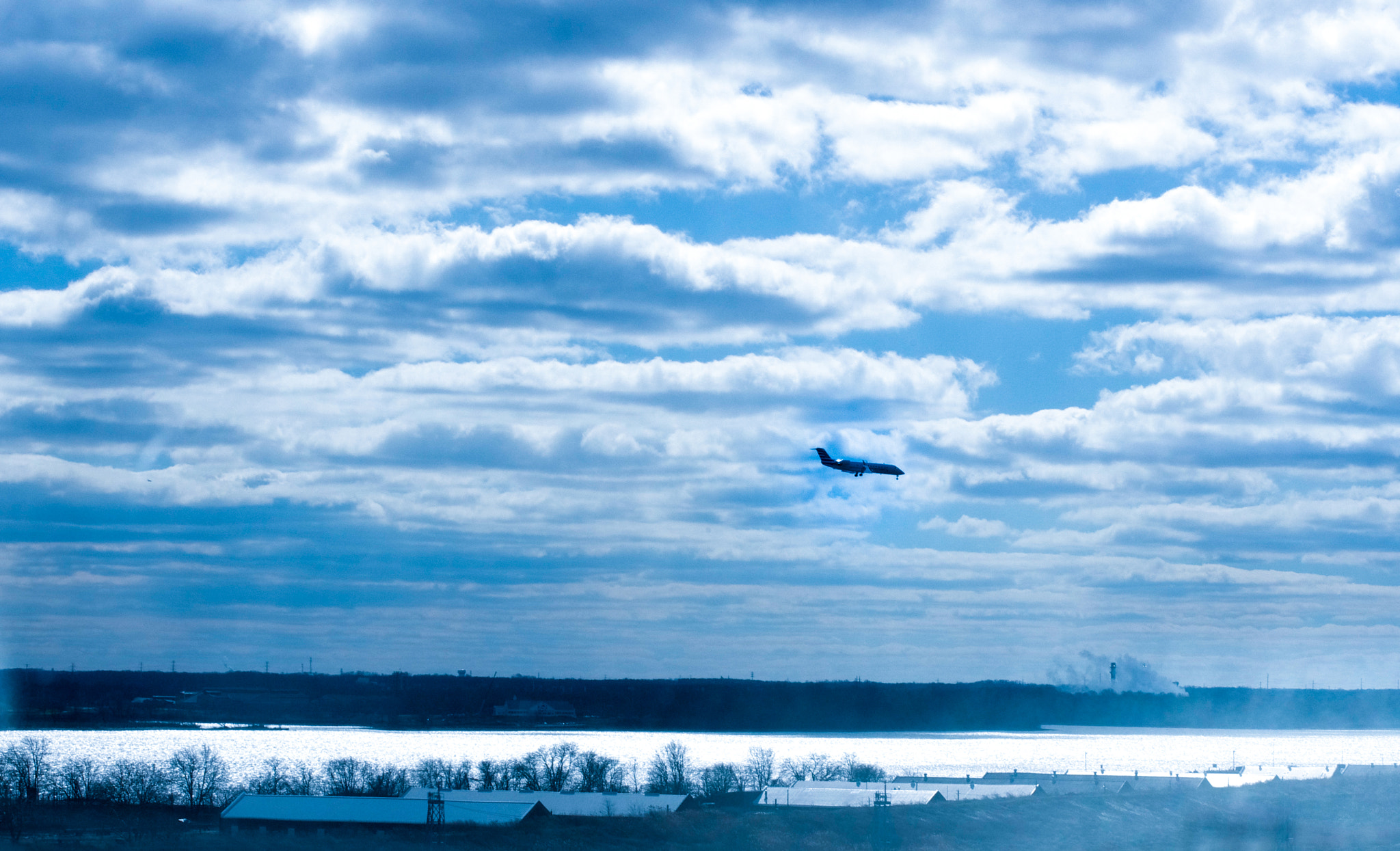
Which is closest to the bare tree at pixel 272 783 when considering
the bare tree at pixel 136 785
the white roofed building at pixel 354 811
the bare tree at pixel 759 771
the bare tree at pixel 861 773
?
the bare tree at pixel 136 785

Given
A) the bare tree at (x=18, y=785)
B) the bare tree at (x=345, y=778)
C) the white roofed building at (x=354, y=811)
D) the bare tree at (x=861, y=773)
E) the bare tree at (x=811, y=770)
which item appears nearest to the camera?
the white roofed building at (x=354, y=811)

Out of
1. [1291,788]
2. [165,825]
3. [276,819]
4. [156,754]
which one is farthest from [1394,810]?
[156,754]

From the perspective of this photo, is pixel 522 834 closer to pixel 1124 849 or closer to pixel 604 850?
pixel 604 850

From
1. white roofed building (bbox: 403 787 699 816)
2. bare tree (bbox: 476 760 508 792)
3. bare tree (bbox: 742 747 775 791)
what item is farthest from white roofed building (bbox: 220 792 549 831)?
bare tree (bbox: 742 747 775 791)

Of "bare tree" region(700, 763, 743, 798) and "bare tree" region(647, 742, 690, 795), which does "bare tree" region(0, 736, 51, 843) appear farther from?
"bare tree" region(700, 763, 743, 798)

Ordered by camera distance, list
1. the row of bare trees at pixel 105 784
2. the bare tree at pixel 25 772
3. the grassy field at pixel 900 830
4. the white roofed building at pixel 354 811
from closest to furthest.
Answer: the grassy field at pixel 900 830 < the white roofed building at pixel 354 811 < the row of bare trees at pixel 105 784 < the bare tree at pixel 25 772

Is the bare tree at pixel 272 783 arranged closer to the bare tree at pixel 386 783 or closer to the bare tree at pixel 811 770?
the bare tree at pixel 386 783

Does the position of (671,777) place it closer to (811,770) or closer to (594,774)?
(594,774)
